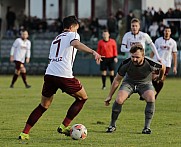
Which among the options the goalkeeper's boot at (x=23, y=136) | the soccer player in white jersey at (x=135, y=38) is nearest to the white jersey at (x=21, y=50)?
the soccer player in white jersey at (x=135, y=38)

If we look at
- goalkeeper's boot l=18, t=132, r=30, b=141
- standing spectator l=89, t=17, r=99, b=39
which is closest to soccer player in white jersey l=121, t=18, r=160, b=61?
Result: goalkeeper's boot l=18, t=132, r=30, b=141

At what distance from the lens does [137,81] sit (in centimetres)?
1377

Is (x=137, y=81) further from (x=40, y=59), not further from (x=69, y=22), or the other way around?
(x=40, y=59)

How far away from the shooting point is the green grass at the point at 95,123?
483 inches

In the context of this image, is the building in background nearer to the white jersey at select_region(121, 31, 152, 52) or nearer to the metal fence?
the metal fence

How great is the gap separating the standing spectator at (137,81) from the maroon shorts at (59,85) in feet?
3.28

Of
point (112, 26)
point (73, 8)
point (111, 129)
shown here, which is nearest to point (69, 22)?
point (111, 129)

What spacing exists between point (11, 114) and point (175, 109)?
4344mm

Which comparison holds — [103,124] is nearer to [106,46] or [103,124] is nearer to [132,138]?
[132,138]

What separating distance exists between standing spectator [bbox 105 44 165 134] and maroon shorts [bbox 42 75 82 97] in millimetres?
999

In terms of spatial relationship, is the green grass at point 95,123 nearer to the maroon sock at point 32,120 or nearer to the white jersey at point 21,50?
the maroon sock at point 32,120

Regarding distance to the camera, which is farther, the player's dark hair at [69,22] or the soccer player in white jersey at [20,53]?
the soccer player in white jersey at [20,53]

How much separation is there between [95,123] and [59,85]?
296 centimetres

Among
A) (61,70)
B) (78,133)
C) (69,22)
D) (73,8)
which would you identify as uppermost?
(69,22)
